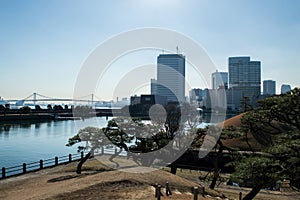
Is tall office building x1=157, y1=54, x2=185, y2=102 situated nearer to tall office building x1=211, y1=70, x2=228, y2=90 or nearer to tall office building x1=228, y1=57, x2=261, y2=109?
tall office building x1=211, y1=70, x2=228, y2=90

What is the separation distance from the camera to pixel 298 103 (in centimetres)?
694

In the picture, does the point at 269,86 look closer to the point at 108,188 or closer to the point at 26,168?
the point at 26,168

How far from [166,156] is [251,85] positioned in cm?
12158

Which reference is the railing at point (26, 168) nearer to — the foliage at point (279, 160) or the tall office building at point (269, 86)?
the foliage at point (279, 160)

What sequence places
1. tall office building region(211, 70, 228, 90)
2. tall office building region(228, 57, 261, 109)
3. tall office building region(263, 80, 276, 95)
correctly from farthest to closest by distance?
tall office building region(263, 80, 276, 95) → tall office building region(228, 57, 261, 109) → tall office building region(211, 70, 228, 90)

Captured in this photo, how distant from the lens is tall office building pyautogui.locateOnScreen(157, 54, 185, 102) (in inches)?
922

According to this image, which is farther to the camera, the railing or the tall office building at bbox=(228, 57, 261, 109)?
the tall office building at bbox=(228, 57, 261, 109)

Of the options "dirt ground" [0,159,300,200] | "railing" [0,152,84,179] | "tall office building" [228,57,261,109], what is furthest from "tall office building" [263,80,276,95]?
"dirt ground" [0,159,300,200]

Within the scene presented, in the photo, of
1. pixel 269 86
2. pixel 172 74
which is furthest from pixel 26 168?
pixel 269 86

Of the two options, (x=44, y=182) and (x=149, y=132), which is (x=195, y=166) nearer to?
(x=149, y=132)

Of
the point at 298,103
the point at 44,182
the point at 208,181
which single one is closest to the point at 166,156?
the point at 208,181

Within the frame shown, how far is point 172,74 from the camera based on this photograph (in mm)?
26000

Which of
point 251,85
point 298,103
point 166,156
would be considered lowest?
point 166,156

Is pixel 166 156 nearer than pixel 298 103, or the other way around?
pixel 298 103
